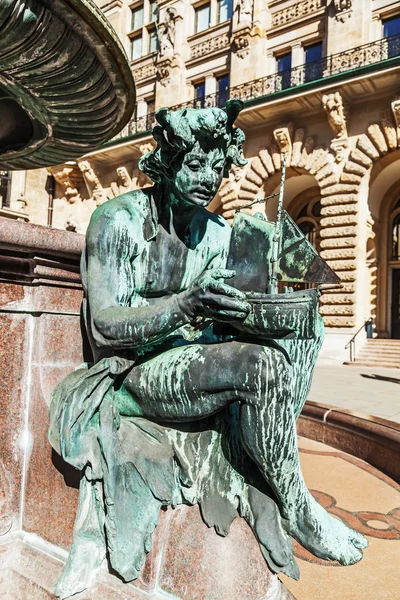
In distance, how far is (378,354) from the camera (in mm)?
14859

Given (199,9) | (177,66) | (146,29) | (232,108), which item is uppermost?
(146,29)

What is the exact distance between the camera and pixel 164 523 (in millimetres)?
1527

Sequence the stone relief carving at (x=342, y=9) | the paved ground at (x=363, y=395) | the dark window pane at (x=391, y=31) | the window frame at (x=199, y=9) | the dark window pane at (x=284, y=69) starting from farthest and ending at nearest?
the window frame at (x=199, y=9) < the dark window pane at (x=284, y=69) < the stone relief carving at (x=342, y=9) < the dark window pane at (x=391, y=31) < the paved ground at (x=363, y=395)

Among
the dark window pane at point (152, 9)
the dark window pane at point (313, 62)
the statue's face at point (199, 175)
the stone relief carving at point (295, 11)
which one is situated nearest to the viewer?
the statue's face at point (199, 175)

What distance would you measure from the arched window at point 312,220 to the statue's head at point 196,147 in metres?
20.8

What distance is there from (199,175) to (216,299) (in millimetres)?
439

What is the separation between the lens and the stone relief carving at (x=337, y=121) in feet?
52.5

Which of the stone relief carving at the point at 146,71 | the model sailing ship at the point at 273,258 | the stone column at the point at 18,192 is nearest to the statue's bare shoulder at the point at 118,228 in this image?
the model sailing ship at the point at 273,258

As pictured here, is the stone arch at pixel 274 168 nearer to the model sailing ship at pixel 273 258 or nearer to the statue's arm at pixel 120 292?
the model sailing ship at pixel 273 258

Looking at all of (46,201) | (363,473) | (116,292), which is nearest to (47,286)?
(116,292)

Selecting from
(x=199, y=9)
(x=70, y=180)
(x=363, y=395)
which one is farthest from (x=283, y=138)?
(x=70, y=180)

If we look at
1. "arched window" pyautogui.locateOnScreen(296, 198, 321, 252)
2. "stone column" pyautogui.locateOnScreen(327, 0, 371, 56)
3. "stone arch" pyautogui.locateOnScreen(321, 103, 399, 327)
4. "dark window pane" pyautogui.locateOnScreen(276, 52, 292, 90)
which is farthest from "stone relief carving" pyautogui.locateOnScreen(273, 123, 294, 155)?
"arched window" pyautogui.locateOnScreen(296, 198, 321, 252)

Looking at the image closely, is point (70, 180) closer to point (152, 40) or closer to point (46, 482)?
point (152, 40)

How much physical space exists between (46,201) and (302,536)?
30.6 meters
